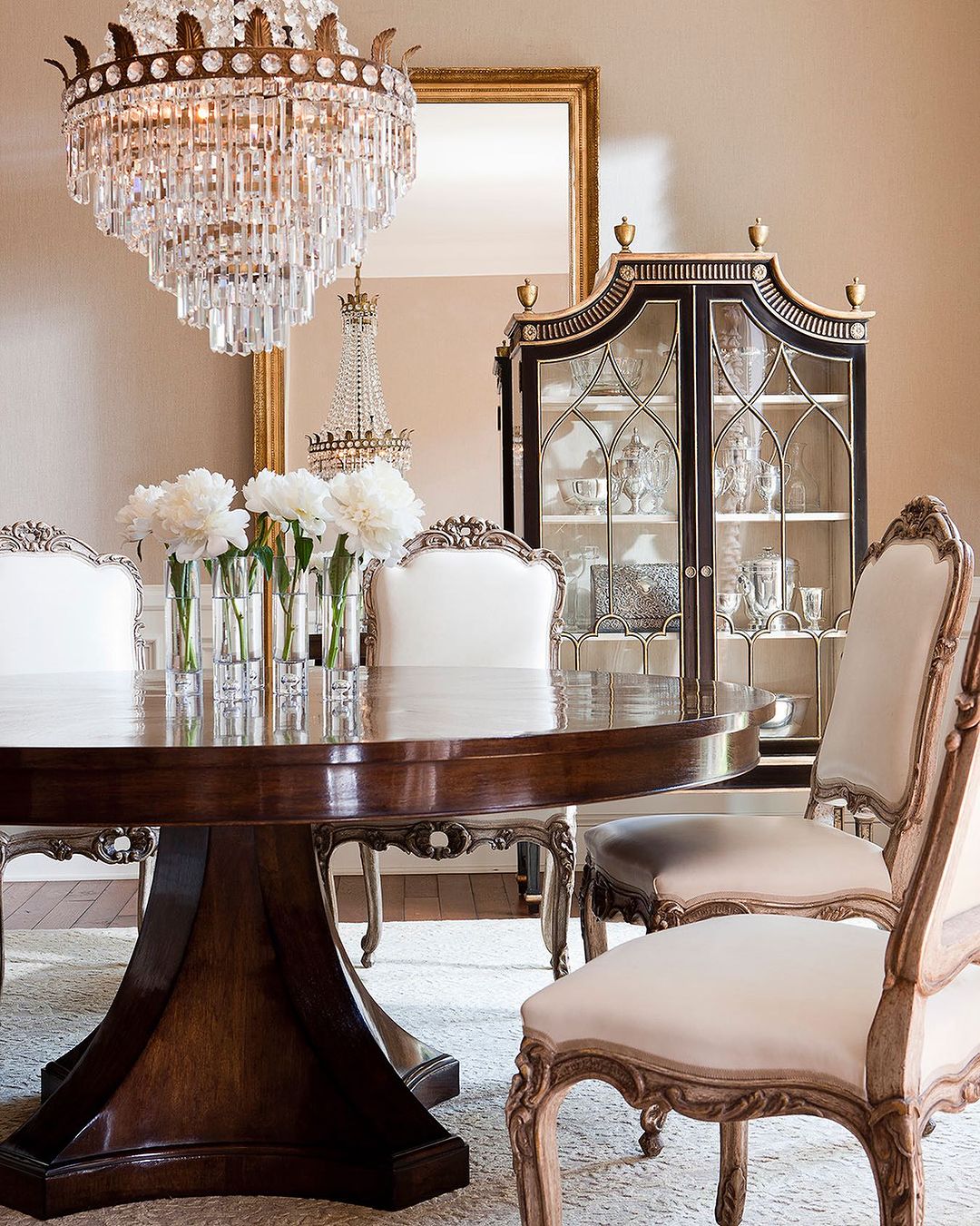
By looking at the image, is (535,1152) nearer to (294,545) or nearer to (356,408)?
(294,545)

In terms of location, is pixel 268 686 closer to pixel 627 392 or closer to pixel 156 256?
pixel 156 256

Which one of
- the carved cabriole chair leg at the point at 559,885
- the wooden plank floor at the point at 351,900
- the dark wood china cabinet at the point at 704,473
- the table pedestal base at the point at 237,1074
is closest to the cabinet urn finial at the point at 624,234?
the dark wood china cabinet at the point at 704,473

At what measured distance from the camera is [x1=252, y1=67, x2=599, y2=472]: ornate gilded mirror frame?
3.99m

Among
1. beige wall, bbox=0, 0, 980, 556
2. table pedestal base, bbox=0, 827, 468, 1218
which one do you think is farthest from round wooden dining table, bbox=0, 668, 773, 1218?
beige wall, bbox=0, 0, 980, 556

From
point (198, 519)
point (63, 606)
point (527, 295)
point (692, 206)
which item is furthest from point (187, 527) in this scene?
point (692, 206)

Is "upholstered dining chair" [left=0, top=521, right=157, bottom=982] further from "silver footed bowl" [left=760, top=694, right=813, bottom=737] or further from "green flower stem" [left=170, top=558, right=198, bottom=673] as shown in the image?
"silver footed bowl" [left=760, top=694, right=813, bottom=737]

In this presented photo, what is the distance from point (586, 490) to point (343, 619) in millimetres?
1903

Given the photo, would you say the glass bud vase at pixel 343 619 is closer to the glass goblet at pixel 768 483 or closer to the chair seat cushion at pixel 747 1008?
the chair seat cushion at pixel 747 1008

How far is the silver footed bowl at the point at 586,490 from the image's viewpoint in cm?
379

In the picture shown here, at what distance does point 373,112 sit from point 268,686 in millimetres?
1161

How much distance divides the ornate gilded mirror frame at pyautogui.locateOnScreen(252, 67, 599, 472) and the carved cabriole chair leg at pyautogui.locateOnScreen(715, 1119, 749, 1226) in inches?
109

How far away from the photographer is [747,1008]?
126 cm

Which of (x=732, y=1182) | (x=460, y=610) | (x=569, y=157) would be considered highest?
(x=569, y=157)

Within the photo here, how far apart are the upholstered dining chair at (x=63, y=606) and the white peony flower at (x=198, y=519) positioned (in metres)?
1.22
